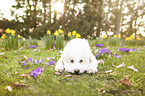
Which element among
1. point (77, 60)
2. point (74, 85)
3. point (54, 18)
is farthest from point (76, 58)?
point (54, 18)

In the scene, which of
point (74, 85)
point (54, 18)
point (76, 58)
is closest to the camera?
point (74, 85)

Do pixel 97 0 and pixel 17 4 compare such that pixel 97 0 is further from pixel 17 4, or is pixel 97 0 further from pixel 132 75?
pixel 132 75

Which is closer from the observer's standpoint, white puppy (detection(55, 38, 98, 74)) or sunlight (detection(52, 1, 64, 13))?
white puppy (detection(55, 38, 98, 74))

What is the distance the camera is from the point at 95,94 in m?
1.94

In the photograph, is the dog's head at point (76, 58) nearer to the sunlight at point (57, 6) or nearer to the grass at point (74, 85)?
the grass at point (74, 85)

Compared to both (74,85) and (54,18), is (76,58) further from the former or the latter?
(54,18)

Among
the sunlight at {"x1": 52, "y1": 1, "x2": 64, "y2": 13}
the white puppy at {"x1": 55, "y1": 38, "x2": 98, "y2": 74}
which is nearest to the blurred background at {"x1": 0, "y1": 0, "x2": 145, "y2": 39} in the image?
the sunlight at {"x1": 52, "y1": 1, "x2": 64, "y2": 13}

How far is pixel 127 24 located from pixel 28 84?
18.0 m

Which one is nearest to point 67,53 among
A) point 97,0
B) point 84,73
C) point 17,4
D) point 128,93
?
point 84,73

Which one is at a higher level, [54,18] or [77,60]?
[54,18]

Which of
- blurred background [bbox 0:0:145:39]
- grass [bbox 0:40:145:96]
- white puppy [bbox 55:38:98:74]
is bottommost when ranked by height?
grass [bbox 0:40:145:96]

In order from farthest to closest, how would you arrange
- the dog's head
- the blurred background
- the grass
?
the blurred background, the dog's head, the grass

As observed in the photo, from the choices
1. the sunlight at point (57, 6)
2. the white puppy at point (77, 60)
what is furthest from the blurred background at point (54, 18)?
the white puppy at point (77, 60)

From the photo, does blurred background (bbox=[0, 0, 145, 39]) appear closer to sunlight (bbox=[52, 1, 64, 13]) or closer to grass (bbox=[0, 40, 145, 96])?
sunlight (bbox=[52, 1, 64, 13])
